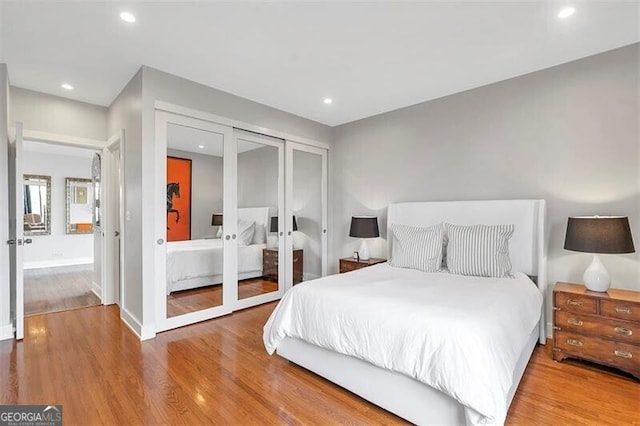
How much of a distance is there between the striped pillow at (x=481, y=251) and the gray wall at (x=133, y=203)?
2993 mm

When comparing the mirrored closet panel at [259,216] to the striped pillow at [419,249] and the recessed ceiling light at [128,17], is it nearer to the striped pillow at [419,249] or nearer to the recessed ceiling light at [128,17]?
the recessed ceiling light at [128,17]

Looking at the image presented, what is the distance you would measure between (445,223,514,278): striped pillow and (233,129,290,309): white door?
2247mm

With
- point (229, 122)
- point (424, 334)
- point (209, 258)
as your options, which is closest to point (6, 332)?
point (209, 258)

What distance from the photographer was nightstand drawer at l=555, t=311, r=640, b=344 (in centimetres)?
215

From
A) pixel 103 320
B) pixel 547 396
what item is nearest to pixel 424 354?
pixel 547 396

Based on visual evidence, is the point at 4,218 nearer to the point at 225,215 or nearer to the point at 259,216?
the point at 225,215

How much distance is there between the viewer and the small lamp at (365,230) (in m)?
4.04

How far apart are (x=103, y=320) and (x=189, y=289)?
1.05 metres

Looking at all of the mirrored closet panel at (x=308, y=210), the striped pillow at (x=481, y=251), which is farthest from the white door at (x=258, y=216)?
the striped pillow at (x=481, y=251)

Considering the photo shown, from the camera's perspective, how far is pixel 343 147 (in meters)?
4.82

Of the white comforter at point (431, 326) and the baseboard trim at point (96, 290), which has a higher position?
the white comforter at point (431, 326)

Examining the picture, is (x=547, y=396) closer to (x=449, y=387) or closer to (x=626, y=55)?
(x=449, y=387)

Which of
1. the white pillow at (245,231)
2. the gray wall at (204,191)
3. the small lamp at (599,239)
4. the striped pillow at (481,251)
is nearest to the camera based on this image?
the small lamp at (599,239)

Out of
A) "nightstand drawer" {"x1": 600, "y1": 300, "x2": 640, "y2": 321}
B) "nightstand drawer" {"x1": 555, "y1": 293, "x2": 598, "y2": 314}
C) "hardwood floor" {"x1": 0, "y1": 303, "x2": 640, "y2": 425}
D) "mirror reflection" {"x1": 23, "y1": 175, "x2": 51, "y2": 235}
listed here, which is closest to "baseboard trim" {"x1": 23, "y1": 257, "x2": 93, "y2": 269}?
"mirror reflection" {"x1": 23, "y1": 175, "x2": 51, "y2": 235}
